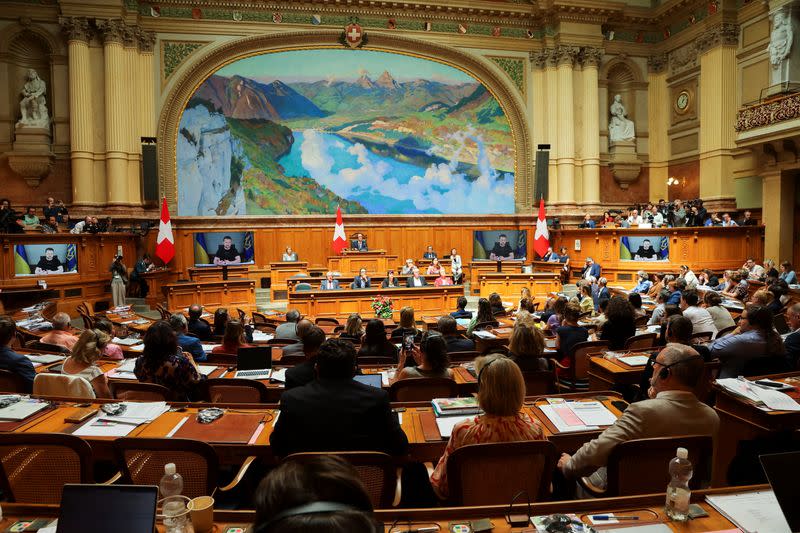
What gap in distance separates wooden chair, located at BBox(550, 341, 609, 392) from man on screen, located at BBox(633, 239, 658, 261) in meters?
11.4

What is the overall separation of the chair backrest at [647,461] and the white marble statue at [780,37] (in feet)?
51.9

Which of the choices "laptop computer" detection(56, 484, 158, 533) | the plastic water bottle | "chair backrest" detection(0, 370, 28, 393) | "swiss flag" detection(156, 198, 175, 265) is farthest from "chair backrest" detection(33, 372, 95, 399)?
"swiss flag" detection(156, 198, 175, 265)

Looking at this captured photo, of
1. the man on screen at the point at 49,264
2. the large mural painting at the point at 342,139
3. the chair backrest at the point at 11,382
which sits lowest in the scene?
the chair backrest at the point at 11,382

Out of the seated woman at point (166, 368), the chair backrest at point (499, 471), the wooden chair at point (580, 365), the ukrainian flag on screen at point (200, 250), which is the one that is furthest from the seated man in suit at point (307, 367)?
the ukrainian flag on screen at point (200, 250)

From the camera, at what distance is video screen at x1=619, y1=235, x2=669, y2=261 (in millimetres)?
15703

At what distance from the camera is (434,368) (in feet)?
13.7

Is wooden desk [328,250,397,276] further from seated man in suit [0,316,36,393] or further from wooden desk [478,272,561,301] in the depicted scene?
seated man in suit [0,316,36,393]

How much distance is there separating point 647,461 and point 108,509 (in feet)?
7.79

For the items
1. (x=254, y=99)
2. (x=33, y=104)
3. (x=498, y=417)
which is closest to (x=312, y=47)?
(x=254, y=99)

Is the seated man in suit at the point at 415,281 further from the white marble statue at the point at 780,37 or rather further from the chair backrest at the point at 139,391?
the white marble statue at the point at 780,37

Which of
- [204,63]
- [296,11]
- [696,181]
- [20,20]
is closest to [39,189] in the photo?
[20,20]

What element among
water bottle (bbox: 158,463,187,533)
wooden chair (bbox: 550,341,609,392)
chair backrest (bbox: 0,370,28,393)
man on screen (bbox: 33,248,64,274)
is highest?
man on screen (bbox: 33,248,64,274)

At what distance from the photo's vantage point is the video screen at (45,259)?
11.7 meters

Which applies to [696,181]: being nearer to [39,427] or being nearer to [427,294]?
[427,294]
